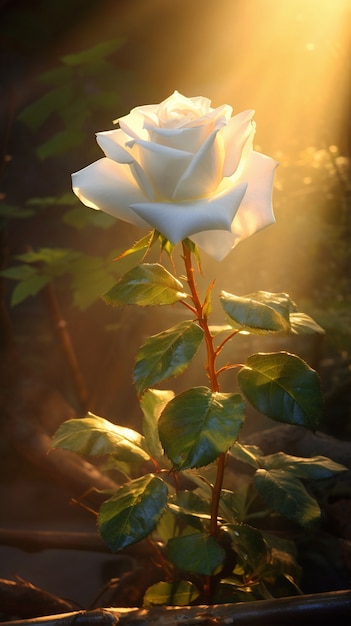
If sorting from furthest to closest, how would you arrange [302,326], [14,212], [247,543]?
[14,212] < [247,543] < [302,326]

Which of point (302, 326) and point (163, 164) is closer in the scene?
point (163, 164)

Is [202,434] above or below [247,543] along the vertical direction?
above

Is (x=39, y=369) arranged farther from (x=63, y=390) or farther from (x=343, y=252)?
(x=343, y=252)

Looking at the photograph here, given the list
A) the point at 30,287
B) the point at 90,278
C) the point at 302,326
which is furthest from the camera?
the point at 30,287

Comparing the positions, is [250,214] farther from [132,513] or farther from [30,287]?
[30,287]

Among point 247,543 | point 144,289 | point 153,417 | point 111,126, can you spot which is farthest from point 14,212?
point 247,543

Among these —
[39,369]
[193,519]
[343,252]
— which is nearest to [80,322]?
[39,369]

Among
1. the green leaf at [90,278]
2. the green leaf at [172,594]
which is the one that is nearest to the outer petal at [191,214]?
the green leaf at [172,594]

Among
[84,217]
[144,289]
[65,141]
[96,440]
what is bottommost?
[96,440]
